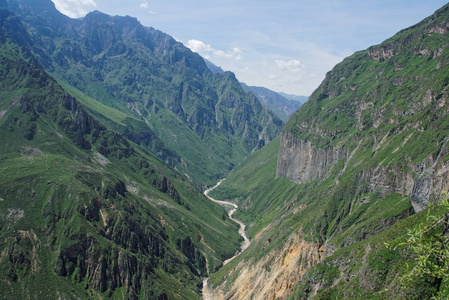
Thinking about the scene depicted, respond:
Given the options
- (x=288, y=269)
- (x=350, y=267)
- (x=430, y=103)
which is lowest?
(x=288, y=269)

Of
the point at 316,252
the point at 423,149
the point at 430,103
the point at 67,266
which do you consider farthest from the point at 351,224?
the point at 67,266

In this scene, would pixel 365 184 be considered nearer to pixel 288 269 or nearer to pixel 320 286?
pixel 288 269

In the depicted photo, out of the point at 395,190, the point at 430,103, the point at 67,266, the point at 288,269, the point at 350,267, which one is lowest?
the point at 67,266

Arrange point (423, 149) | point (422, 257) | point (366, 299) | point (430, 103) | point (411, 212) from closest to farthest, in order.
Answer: point (422, 257) < point (366, 299) < point (411, 212) < point (423, 149) < point (430, 103)

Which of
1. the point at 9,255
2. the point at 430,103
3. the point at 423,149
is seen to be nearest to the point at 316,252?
the point at 423,149

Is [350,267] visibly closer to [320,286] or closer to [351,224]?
[320,286]

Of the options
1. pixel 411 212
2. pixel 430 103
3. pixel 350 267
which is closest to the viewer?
pixel 350 267

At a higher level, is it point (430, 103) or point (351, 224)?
point (430, 103)

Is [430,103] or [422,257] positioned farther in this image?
[430,103]

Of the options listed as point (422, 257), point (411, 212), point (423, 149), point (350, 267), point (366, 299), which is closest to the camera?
point (422, 257)
